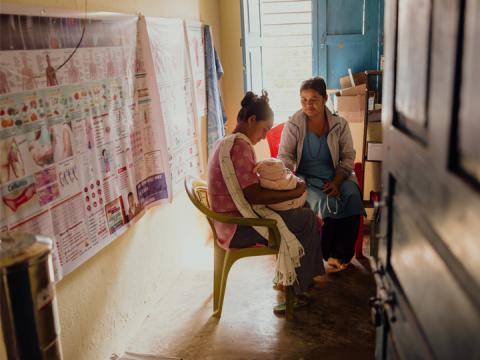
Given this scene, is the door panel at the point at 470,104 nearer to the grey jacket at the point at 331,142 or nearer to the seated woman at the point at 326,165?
the seated woman at the point at 326,165

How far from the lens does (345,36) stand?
381cm

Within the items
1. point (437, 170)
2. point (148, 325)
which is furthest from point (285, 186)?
point (437, 170)

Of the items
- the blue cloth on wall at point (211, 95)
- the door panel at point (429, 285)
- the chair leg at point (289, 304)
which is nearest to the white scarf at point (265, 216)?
the chair leg at point (289, 304)

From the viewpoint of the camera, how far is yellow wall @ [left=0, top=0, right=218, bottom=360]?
2.08 metres

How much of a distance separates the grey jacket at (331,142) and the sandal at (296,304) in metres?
0.85

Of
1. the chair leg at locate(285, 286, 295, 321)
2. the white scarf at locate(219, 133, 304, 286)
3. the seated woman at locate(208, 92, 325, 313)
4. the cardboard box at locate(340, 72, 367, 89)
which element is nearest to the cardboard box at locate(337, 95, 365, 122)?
the cardboard box at locate(340, 72, 367, 89)

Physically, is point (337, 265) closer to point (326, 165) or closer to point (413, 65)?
point (326, 165)

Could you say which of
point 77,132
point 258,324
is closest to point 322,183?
point 258,324

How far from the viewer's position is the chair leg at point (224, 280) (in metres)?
2.61

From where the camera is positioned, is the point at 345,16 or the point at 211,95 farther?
the point at 345,16

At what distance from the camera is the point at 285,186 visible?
101 inches

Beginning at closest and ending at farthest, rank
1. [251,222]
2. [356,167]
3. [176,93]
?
1. [251,222]
2. [176,93]
3. [356,167]

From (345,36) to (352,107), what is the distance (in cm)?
56

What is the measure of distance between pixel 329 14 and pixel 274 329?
2458 millimetres
